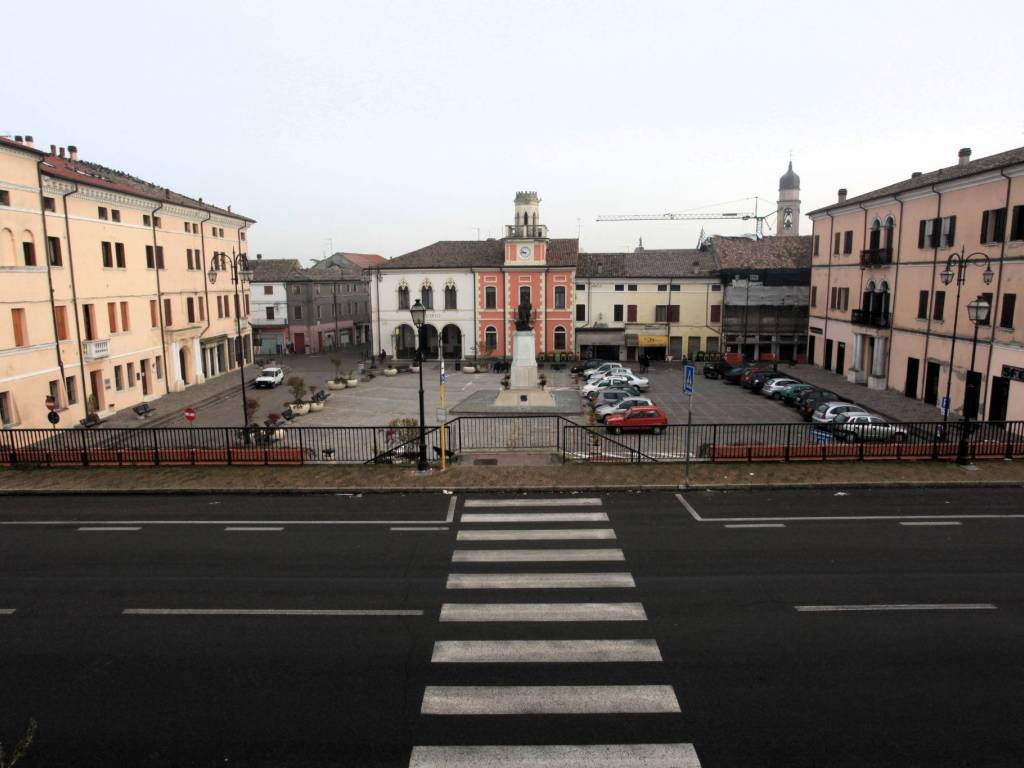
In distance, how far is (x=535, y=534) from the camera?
14.0m

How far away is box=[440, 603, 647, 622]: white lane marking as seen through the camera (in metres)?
10.3

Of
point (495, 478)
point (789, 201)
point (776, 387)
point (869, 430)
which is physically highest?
point (789, 201)

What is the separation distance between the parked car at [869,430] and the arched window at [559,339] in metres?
32.0

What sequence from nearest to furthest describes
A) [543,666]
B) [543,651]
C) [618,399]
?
[543,666], [543,651], [618,399]

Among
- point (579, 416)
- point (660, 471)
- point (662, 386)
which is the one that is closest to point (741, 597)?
point (660, 471)

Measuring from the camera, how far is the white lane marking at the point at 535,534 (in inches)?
540

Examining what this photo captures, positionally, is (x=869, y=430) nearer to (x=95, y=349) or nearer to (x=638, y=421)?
(x=638, y=421)

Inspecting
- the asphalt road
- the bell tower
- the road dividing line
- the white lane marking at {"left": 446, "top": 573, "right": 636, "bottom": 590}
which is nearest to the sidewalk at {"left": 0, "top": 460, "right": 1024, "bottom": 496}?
the road dividing line

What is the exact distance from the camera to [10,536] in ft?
47.0

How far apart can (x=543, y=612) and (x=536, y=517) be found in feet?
15.1

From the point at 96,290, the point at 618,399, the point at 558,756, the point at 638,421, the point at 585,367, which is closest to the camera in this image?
the point at 558,756

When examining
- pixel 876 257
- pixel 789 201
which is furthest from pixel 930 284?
pixel 789 201

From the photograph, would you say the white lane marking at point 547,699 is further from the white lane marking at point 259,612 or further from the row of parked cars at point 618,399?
the row of parked cars at point 618,399

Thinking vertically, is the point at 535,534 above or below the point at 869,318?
below
